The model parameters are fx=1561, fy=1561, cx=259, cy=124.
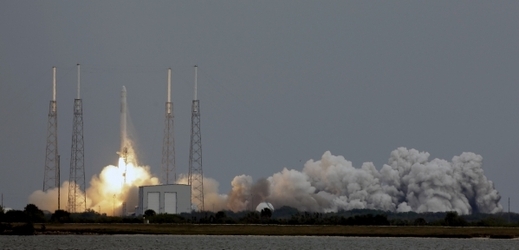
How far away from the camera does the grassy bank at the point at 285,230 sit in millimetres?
132000

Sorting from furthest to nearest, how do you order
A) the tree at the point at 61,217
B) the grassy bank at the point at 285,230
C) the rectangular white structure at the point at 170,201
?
the rectangular white structure at the point at 170,201 < the tree at the point at 61,217 < the grassy bank at the point at 285,230

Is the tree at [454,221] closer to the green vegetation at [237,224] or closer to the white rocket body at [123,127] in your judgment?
the green vegetation at [237,224]

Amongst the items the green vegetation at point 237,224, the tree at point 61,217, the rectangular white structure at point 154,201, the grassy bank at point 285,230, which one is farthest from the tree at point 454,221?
the tree at point 61,217

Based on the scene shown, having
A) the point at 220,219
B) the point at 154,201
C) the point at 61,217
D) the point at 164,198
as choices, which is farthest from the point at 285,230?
the point at 154,201

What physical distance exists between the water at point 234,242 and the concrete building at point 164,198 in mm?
30840

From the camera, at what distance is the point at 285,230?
136 meters

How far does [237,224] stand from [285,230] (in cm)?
831

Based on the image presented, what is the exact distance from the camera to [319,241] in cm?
12775

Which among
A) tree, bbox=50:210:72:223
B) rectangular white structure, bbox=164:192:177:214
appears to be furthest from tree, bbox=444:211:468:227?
tree, bbox=50:210:72:223

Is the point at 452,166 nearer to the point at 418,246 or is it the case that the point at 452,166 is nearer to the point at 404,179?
the point at 404,179

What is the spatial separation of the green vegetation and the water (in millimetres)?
2164

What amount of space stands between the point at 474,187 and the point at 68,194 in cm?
4664

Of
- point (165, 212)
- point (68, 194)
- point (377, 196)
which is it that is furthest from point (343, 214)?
point (68, 194)

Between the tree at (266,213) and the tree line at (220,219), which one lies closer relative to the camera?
the tree line at (220,219)
